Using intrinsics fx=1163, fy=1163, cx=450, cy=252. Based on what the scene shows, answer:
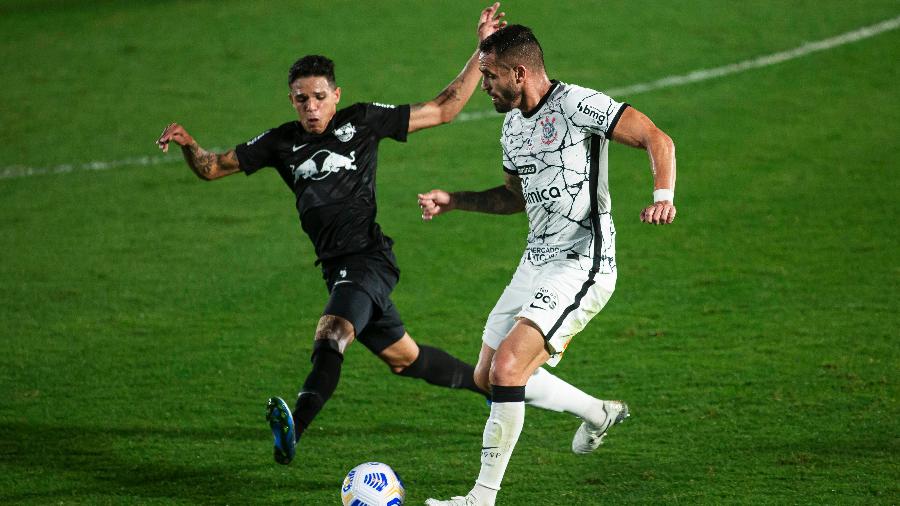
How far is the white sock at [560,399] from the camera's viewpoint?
5.84 meters

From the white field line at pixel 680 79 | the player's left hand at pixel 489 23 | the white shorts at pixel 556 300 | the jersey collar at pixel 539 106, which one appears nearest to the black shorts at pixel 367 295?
the white shorts at pixel 556 300

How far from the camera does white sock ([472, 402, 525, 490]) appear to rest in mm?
5184

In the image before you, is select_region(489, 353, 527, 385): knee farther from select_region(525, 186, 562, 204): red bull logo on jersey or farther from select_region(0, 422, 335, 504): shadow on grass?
select_region(0, 422, 335, 504): shadow on grass

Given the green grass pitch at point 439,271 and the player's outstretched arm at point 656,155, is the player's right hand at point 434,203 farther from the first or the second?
the green grass pitch at point 439,271

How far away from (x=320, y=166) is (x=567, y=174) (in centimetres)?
143

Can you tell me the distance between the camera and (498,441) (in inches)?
204

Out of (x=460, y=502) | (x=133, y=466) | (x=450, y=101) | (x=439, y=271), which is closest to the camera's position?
(x=460, y=502)

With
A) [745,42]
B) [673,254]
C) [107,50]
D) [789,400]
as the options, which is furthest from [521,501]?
[107,50]

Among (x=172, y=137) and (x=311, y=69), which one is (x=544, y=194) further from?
(x=172, y=137)

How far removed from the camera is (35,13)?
58.3 feet

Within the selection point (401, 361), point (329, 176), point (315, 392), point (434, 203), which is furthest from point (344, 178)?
point (315, 392)

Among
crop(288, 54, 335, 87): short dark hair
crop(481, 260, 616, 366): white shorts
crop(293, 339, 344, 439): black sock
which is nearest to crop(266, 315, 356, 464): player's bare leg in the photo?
crop(293, 339, 344, 439): black sock

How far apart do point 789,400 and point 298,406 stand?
2.86m

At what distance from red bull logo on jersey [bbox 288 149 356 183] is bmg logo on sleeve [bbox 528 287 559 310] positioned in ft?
4.63
